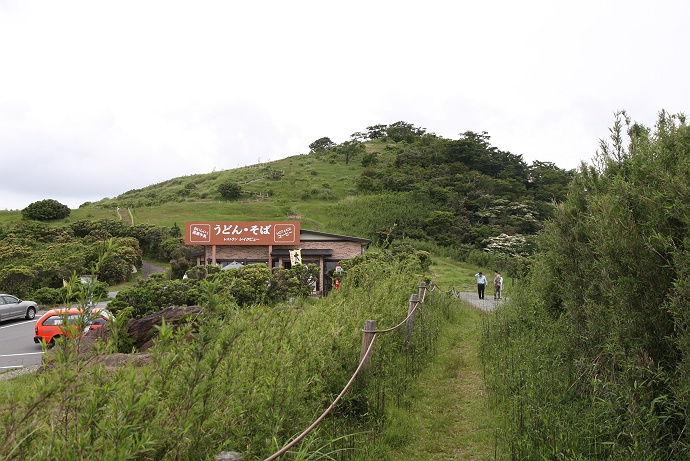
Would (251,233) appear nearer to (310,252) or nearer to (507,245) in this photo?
(310,252)

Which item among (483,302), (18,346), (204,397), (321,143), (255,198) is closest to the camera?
(204,397)

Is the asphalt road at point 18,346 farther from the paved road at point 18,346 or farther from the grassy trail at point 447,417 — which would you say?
the grassy trail at point 447,417

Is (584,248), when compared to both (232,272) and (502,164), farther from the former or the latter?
(502,164)

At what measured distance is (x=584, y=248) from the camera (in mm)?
5320

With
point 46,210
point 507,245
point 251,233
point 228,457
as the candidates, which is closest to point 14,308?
point 251,233

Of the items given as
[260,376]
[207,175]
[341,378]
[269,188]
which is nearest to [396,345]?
[341,378]

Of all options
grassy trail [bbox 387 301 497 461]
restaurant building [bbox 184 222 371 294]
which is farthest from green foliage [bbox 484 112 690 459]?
restaurant building [bbox 184 222 371 294]

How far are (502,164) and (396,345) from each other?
51.8 meters

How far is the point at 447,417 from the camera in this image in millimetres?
5426

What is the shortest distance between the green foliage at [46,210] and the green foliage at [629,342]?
43558mm

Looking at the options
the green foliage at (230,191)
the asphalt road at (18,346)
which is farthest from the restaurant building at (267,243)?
the green foliage at (230,191)

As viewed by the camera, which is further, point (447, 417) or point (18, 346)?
point (18, 346)

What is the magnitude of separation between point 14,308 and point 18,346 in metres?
5.34

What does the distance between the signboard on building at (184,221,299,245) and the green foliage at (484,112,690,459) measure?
1996cm
